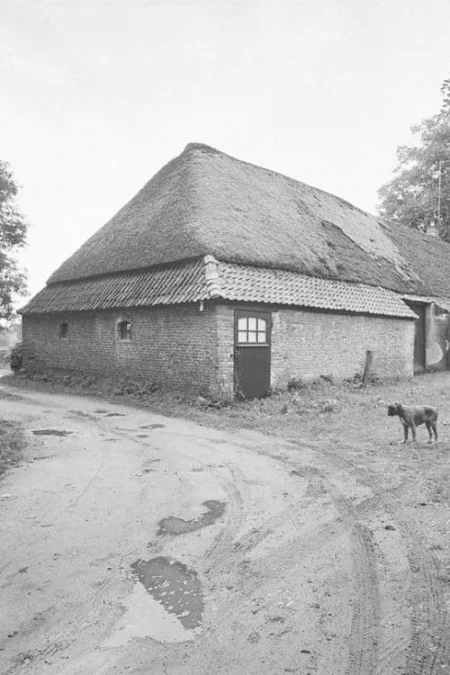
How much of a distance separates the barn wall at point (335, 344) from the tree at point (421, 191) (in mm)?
17991

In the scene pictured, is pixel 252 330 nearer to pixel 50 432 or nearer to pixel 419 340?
pixel 50 432

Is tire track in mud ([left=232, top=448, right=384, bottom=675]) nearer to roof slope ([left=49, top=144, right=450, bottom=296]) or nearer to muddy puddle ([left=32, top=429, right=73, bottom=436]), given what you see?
muddy puddle ([left=32, top=429, right=73, bottom=436])

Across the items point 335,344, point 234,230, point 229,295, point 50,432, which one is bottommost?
point 50,432

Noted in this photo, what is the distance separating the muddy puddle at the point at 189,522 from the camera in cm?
501

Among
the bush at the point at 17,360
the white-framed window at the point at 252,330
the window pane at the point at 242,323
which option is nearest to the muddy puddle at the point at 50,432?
the white-framed window at the point at 252,330

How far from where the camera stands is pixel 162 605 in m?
3.59

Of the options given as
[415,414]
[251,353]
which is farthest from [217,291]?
[415,414]

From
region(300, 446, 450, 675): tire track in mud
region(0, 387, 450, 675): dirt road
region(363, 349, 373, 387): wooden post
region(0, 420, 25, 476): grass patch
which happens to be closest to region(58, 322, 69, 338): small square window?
region(0, 420, 25, 476): grass patch

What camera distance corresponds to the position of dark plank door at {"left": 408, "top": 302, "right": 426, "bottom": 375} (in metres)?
22.0

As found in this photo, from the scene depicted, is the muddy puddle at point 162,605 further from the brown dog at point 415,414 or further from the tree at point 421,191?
the tree at point 421,191

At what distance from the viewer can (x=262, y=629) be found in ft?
10.8

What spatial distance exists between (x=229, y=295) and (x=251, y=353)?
71.1 inches

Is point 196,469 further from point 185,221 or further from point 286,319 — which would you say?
point 185,221

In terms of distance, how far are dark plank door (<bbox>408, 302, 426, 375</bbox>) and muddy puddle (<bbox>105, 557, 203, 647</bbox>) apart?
19753mm
